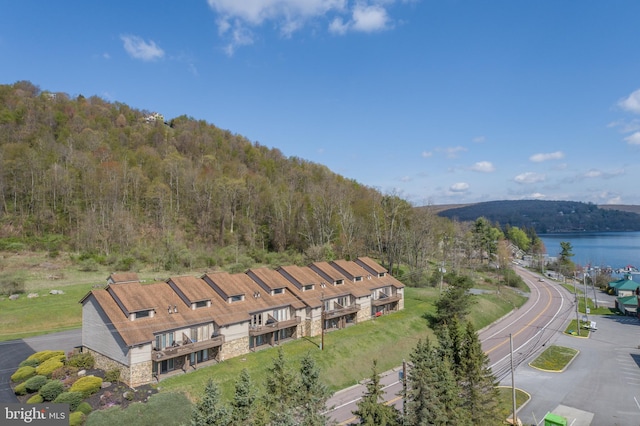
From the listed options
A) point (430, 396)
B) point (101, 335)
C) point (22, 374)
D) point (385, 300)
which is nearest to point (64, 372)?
point (22, 374)

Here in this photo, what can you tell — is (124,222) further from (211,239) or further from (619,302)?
(619,302)

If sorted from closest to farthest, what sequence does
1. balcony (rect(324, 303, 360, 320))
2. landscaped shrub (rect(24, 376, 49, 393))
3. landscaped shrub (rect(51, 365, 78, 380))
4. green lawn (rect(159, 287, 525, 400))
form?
landscaped shrub (rect(24, 376, 49, 393)) < landscaped shrub (rect(51, 365, 78, 380)) < green lawn (rect(159, 287, 525, 400)) < balcony (rect(324, 303, 360, 320))

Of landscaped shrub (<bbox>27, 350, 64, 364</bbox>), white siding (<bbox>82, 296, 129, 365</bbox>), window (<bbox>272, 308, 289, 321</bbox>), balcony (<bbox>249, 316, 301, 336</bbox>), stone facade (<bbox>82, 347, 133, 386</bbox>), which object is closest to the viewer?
stone facade (<bbox>82, 347, 133, 386</bbox>)

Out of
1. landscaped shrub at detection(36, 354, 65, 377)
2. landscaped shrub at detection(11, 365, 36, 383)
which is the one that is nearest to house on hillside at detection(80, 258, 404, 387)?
landscaped shrub at detection(36, 354, 65, 377)

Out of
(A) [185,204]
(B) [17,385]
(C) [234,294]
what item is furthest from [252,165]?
(B) [17,385]

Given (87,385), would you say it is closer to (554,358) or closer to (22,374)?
(22,374)

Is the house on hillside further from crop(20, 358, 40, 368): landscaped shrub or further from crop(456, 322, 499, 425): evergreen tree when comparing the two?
crop(456, 322, 499, 425): evergreen tree

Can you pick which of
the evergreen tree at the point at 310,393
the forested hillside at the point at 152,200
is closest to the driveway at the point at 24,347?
the evergreen tree at the point at 310,393

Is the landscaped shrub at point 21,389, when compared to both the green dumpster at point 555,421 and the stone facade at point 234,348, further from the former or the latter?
the green dumpster at point 555,421
